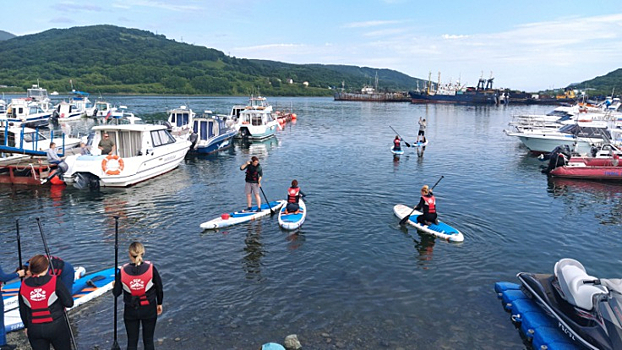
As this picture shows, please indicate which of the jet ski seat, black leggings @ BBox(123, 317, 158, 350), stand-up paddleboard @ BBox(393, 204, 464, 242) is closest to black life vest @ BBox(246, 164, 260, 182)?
stand-up paddleboard @ BBox(393, 204, 464, 242)

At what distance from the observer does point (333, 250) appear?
45.5 ft

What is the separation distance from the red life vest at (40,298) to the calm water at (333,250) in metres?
2.72

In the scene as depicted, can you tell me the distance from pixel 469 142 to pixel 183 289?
39.2 metres

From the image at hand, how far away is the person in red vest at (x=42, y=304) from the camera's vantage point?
6.01 metres

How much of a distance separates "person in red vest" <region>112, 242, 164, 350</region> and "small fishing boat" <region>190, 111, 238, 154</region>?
27.0 m

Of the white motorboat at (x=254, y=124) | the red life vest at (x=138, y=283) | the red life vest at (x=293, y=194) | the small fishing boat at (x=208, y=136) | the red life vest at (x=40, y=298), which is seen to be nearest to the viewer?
the red life vest at (x=40, y=298)

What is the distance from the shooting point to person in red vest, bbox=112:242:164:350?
6.61 metres

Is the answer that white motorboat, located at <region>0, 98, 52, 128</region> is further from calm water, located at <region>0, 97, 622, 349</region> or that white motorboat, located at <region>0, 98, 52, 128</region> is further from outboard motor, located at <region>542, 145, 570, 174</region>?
outboard motor, located at <region>542, 145, 570, 174</region>

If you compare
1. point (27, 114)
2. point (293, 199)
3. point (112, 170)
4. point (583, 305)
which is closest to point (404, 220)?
point (293, 199)

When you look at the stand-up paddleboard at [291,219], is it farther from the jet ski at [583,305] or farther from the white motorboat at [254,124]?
the white motorboat at [254,124]

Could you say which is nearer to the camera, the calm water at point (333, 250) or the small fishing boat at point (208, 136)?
the calm water at point (333, 250)

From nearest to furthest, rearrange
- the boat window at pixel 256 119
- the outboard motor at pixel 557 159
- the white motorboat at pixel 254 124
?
the outboard motor at pixel 557 159 < the white motorboat at pixel 254 124 < the boat window at pixel 256 119

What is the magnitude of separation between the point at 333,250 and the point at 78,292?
24.8 feet

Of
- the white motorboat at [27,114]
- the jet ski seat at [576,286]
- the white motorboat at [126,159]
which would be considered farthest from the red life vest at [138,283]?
the white motorboat at [27,114]
